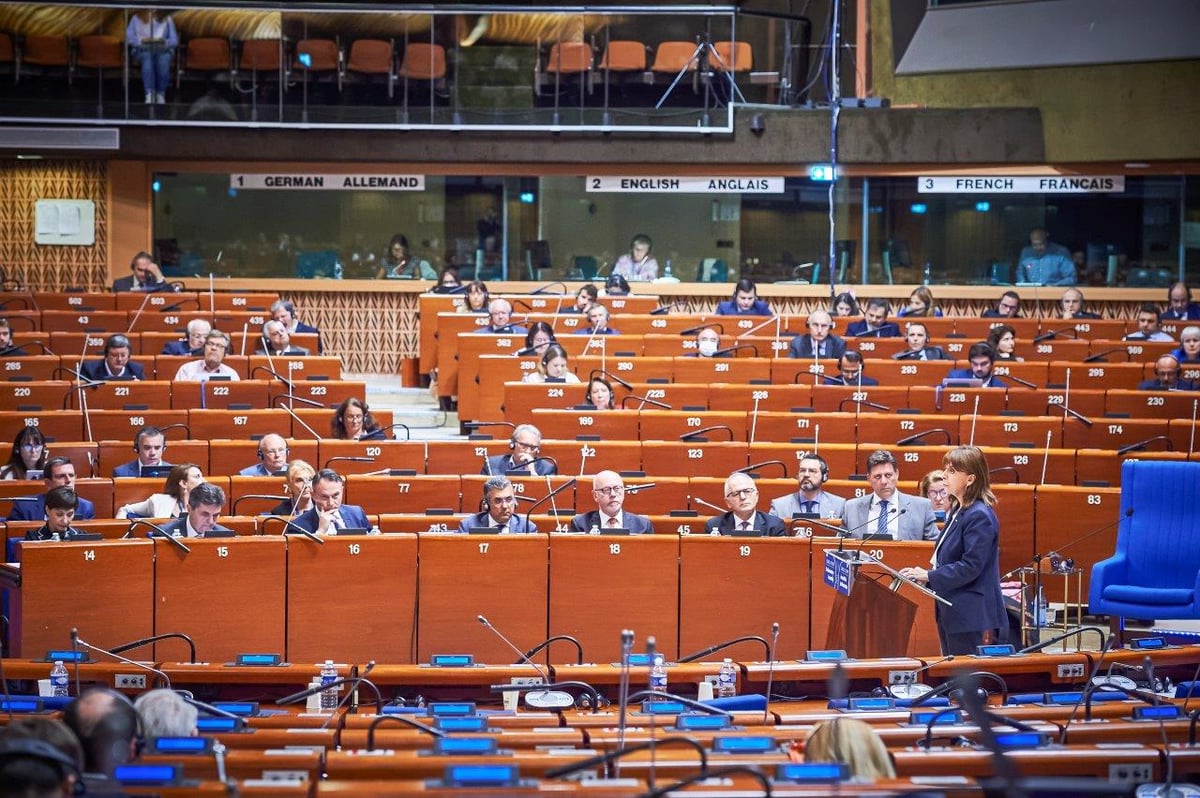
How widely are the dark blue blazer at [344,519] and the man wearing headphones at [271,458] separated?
3.87ft

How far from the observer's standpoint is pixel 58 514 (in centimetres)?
766

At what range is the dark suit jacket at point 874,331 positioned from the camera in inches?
565

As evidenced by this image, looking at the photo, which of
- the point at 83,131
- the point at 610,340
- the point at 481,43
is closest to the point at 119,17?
the point at 83,131

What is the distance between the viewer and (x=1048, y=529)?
9.29m

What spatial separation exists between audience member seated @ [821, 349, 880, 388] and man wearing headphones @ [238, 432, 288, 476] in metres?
4.79

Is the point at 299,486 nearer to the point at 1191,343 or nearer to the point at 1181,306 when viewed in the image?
the point at 1191,343

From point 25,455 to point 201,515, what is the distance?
7.37 ft

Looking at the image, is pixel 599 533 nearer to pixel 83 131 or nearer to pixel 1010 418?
pixel 1010 418

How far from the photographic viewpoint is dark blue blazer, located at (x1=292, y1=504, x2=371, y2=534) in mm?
8109

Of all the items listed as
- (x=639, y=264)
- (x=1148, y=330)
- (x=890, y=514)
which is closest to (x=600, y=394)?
(x=890, y=514)

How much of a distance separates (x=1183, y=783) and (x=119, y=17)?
15968 millimetres

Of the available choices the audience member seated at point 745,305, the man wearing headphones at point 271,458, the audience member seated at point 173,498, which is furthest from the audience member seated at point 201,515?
the audience member seated at point 745,305

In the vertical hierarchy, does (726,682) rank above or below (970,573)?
Answer: below

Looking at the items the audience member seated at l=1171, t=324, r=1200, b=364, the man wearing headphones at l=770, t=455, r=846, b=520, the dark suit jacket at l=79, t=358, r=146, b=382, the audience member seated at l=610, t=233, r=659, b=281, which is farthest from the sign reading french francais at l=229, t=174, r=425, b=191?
the man wearing headphones at l=770, t=455, r=846, b=520
